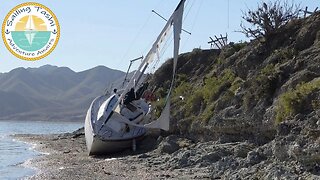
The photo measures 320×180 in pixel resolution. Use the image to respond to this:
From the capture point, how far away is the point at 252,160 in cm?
1906

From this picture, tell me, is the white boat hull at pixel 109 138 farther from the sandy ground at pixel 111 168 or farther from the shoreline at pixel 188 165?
the shoreline at pixel 188 165

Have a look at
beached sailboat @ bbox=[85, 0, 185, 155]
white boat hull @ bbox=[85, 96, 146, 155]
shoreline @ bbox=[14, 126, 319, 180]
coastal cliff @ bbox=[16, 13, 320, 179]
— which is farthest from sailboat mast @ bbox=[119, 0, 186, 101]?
shoreline @ bbox=[14, 126, 319, 180]

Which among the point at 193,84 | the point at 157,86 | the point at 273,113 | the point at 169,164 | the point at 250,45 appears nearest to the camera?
the point at 273,113

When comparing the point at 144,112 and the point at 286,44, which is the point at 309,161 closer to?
the point at 286,44

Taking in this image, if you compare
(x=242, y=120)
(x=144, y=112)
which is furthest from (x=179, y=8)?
(x=242, y=120)

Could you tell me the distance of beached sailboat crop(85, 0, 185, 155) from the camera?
31.4m

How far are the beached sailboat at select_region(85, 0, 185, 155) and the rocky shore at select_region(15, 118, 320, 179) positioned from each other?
0.99m

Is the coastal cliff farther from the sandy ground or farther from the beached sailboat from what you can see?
the beached sailboat

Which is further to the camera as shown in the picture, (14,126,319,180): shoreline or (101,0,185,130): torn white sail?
(101,0,185,130): torn white sail

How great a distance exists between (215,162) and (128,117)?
46.0 ft

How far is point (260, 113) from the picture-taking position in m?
23.1

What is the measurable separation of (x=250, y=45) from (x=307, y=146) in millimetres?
16780

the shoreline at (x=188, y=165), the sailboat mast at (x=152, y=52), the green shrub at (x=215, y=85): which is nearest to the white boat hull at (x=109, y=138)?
the shoreline at (x=188, y=165)

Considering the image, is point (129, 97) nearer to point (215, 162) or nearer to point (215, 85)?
point (215, 85)
